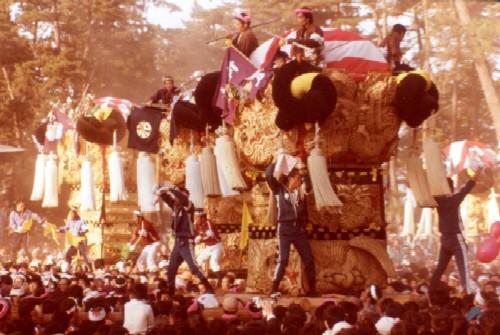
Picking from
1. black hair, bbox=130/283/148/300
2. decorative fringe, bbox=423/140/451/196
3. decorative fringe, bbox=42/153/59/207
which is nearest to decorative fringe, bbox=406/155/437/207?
decorative fringe, bbox=423/140/451/196

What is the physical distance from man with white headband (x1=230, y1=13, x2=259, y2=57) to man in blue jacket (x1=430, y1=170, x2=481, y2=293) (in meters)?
3.54

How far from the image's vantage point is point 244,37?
1323 cm

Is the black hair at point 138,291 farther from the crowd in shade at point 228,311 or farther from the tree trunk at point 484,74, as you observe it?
the tree trunk at point 484,74

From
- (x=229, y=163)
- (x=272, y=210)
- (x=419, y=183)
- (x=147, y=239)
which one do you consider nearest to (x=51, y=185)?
(x=147, y=239)

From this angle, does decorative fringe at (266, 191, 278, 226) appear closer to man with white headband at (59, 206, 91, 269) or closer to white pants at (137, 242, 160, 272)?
white pants at (137, 242, 160, 272)

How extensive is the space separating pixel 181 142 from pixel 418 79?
20.1ft

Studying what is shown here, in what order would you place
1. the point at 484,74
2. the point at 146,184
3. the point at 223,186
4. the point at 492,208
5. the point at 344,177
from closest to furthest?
the point at 344,177 → the point at 223,186 → the point at 146,184 → the point at 484,74 → the point at 492,208

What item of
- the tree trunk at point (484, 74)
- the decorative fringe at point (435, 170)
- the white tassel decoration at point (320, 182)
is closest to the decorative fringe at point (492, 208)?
the tree trunk at point (484, 74)

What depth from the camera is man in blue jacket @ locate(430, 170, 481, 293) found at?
12297mm

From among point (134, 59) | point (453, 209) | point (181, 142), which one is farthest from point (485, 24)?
point (134, 59)

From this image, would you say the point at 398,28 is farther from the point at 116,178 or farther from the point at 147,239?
the point at 116,178

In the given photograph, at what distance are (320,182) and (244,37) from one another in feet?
10.5

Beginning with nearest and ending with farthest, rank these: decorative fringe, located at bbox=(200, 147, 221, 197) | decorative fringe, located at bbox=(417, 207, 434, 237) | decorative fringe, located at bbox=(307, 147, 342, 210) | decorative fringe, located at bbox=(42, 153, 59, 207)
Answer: decorative fringe, located at bbox=(307, 147, 342, 210), decorative fringe, located at bbox=(200, 147, 221, 197), decorative fringe, located at bbox=(42, 153, 59, 207), decorative fringe, located at bbox=(417, 207, 434, 237)

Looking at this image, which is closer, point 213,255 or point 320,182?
point 320,182
